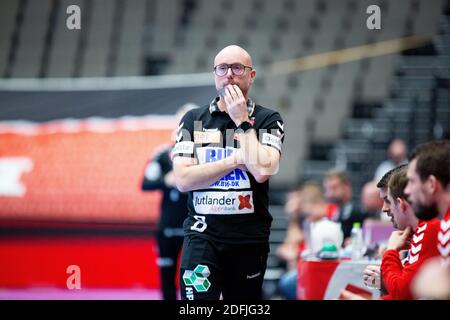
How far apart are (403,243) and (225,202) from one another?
92cm

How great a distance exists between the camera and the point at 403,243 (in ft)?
14.3

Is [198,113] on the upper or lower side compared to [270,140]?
upper

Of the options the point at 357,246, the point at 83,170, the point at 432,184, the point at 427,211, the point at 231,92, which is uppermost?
the point at 231,92

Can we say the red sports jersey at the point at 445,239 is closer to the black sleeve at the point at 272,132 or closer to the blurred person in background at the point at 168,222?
the black sleeve at the point at 272,132

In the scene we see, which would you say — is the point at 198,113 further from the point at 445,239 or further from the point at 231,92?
the point at 445,239

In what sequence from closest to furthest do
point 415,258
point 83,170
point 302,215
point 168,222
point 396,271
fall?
point 415,258 < point 396,271 < point 168,222 < point 302,215 < point 83,170

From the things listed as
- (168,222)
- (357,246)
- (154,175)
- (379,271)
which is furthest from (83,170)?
(379,271)

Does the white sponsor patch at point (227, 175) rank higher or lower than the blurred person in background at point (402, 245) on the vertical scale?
higher

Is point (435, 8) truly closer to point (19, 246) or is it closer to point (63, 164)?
point (63, 164)

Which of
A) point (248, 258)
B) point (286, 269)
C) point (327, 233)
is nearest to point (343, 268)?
point (327, 233)

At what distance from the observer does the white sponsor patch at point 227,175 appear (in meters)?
4.39

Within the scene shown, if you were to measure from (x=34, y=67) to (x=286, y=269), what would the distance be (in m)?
5.12

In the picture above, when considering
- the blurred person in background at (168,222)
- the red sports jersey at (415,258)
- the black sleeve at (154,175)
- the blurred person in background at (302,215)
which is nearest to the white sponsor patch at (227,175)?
the red sports jersey at (415,258)

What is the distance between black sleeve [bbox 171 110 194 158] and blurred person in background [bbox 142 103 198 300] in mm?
3449
